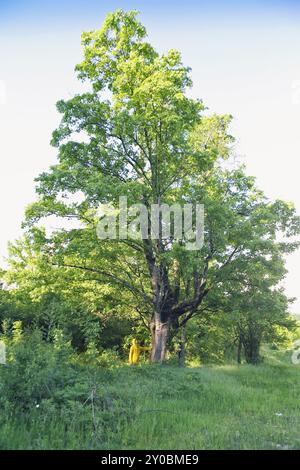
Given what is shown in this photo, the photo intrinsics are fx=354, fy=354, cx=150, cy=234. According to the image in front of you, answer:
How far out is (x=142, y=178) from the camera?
17406mm

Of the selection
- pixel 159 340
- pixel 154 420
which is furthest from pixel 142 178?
pixel 154 420

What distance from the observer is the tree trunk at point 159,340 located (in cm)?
1655

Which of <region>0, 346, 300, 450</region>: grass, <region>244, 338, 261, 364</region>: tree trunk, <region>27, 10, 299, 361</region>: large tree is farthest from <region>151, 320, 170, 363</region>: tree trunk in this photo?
<region>244, 338, 261, 364</region>: tree trunk

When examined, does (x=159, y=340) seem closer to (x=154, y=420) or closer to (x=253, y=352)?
(x=253, y=352)

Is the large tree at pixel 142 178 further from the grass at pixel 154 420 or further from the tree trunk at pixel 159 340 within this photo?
the grass at pixel 154 420

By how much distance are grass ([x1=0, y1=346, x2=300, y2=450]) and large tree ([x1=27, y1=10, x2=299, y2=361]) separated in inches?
229

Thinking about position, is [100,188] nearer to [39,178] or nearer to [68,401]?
[39,178]

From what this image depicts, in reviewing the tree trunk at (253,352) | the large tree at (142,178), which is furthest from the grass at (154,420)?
the tree trunk at (253,352)

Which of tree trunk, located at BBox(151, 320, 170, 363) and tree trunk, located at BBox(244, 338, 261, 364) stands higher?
tree trunk, located at BBox(151, 320, 170, 363)

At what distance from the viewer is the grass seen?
537 cm

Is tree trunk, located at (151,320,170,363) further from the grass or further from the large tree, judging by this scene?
the grass

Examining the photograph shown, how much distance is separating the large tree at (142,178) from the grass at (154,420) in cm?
582

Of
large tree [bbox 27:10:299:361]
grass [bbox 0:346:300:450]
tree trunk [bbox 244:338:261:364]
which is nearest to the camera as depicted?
grass [bbox 0:346:300:450]

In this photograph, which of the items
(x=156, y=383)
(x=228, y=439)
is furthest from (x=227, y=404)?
(x=228, y=439)
